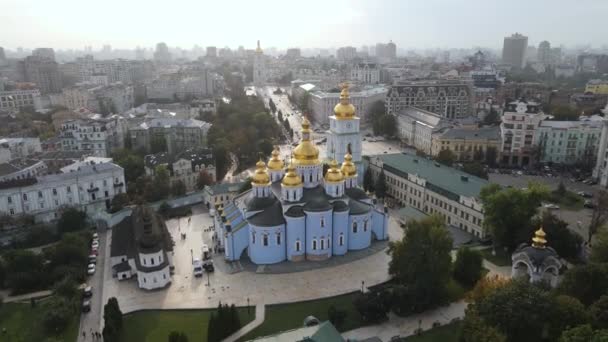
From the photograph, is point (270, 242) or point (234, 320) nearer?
point (234, 320)

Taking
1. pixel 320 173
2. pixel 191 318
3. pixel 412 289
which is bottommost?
pixel 191 318

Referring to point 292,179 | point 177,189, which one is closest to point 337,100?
point 177,189

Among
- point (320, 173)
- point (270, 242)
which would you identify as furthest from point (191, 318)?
point (320, 173)

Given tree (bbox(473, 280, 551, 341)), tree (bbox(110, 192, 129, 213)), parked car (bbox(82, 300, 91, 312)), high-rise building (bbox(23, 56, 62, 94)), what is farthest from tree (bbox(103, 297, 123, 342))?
high-rise building (bbox(23, 56, 62, 94))

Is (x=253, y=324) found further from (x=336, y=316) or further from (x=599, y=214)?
(x=599, y=214)

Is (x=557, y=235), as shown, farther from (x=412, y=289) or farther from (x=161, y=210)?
(x=161, y=210)

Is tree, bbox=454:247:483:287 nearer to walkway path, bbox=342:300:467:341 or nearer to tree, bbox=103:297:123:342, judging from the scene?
walkway path, bbox=342:300:467:341
